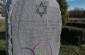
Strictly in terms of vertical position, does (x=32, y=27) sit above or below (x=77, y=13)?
above

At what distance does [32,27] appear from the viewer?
569 cm

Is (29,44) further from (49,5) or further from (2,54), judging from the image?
(2,54)

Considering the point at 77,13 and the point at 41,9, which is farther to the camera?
the point at 77,13

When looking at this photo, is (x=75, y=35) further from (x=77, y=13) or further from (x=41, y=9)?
(x=77, y=13)

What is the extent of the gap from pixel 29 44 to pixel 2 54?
7.73ft

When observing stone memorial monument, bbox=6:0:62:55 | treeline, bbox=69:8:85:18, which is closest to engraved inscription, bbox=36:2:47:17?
stone memorial monument, bbox=6:0:62:55

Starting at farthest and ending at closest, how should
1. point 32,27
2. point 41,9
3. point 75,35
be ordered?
point 75,35 < point 41,9 < point 32,27

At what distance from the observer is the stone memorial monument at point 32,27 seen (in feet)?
18.1

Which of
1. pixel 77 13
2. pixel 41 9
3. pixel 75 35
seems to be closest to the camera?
pixel 41 9

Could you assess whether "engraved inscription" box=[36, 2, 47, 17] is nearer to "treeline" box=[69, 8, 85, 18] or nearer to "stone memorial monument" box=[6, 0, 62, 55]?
"stone memorial monument" box=[6, 0, 62, 55]

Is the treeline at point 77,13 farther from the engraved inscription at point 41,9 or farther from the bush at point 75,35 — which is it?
the engraved inscription at point 41,9

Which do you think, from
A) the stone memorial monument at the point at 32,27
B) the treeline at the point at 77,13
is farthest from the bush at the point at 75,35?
the treeline at the point at 77,13

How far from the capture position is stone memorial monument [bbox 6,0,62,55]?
5.51 meters

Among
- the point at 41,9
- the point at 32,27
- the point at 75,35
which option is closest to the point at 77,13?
the point at 75,35
